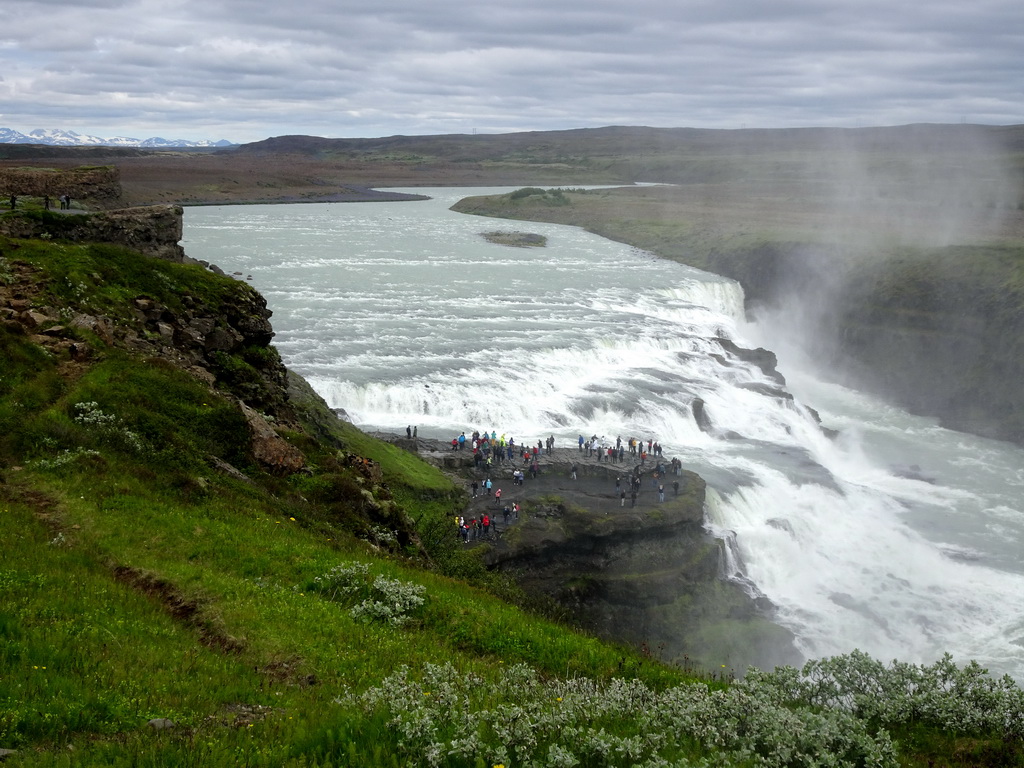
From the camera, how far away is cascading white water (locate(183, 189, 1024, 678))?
28.7m

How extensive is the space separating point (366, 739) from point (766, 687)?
3559mm

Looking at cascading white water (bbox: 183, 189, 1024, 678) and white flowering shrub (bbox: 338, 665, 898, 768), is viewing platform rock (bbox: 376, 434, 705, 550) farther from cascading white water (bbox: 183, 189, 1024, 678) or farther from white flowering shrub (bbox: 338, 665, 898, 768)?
white flowering shrub (bbox: 338, 665, 898, 768)

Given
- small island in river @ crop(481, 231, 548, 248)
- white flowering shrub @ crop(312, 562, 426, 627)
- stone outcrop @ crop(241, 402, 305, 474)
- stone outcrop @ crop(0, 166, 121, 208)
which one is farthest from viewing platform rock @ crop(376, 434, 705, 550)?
small island in river @ crop(481, 231, 548, 248)

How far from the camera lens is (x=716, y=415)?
132 feet

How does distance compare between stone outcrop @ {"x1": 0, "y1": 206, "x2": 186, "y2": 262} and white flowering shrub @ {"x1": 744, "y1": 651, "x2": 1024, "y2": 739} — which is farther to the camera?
stone outcrop @ {"x1": 0, "y1": 206, "x2": 186, "y2": 262}

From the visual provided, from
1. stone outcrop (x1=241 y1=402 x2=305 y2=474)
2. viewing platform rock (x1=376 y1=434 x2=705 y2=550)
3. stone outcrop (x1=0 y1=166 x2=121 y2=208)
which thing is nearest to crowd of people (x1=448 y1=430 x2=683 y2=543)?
viewing platform rock (x1=376 y1=434 x2=705 y2=550)

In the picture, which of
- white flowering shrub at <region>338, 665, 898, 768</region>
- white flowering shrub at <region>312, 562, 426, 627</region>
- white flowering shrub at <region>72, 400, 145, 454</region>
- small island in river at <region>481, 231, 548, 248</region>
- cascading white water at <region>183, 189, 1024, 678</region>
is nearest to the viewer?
white flowering shrub at <region>338, 665, 898, 768</region>

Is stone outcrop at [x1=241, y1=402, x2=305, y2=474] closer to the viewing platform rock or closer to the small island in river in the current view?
the viewing platform rock

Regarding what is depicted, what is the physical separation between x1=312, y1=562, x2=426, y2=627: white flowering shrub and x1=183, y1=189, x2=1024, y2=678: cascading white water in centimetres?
1877

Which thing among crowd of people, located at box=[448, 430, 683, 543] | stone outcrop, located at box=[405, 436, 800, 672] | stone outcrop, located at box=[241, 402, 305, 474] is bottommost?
stone outcrop, located at box=[405, 436, 800, 672]

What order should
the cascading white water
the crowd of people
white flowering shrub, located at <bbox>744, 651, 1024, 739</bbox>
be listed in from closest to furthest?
white flowering shrub, located at <bbox>744, 651, 1024, 739</bbox>, the crowd of people, the cascading white water

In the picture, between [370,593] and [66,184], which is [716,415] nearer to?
[66,184]

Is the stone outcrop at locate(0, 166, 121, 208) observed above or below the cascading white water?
above

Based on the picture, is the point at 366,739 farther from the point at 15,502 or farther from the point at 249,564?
the point at 15,502
